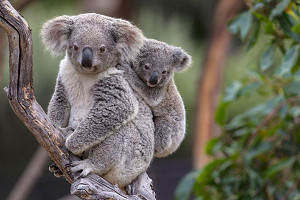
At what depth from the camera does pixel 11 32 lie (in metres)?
2.91

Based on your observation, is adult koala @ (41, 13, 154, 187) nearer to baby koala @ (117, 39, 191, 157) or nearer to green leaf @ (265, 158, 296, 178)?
baby koala @ (117, 39, 191, 157)

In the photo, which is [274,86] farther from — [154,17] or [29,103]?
[154,17]

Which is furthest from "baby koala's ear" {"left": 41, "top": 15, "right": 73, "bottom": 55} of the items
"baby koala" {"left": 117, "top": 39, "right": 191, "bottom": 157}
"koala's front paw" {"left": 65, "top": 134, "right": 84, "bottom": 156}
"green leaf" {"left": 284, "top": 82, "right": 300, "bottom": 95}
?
"green leaf" {"left": 284, "top": 82, "right": 300, "bottom": 95}

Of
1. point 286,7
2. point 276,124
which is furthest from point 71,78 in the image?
point 276,124

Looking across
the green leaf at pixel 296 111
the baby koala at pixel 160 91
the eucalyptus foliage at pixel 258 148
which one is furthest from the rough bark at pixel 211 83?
the baby koala at pixel 160 91

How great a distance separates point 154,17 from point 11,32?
10.1 metres

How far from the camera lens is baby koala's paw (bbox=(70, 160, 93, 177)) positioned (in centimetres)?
321

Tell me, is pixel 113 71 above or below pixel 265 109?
above

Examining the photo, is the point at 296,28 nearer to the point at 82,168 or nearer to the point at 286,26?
the point at 286,26

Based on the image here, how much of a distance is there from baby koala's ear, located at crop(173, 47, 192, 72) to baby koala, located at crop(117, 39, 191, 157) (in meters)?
0.05

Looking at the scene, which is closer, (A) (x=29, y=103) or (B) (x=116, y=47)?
(A) (x=29, y=103)

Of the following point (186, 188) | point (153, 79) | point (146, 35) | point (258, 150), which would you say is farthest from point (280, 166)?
point (146, 35)

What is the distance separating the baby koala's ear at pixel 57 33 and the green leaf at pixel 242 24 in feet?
5.09

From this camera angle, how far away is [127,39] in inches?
133
